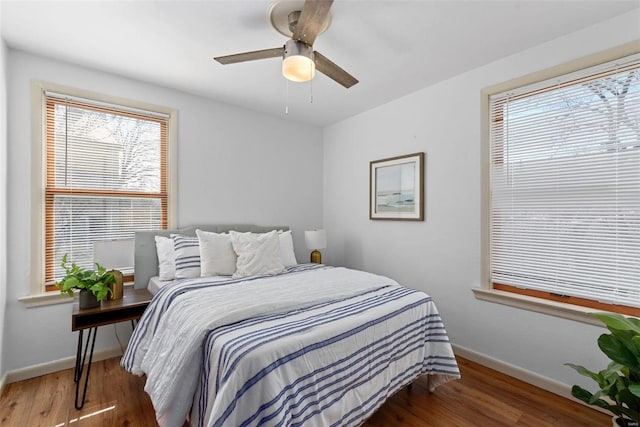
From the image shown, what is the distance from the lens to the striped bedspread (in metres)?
1.22

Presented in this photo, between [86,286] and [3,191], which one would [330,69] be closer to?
[86,286]

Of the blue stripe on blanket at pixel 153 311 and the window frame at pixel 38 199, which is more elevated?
the window frame at pixel 38 199

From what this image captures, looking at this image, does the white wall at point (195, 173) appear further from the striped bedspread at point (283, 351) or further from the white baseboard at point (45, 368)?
the striped bedspread at point (283, 351)

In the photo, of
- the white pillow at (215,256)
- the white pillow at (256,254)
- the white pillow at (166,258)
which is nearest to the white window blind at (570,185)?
the white pillow at (256,254)

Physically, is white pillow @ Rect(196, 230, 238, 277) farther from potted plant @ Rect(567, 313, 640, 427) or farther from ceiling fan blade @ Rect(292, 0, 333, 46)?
potted plant @ Rect(567, 313, 640, 427)

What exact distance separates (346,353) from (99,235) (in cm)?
246

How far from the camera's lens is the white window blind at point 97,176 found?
Result: 94.5 inches

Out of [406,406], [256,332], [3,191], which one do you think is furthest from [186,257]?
[406,406]

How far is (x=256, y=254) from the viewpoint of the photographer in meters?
2.60

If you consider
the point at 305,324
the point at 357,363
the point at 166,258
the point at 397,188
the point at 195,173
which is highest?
the point at 195,173

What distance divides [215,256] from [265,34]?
1.79 meters

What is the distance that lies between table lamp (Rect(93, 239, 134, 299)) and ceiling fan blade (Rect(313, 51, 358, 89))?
2.06m

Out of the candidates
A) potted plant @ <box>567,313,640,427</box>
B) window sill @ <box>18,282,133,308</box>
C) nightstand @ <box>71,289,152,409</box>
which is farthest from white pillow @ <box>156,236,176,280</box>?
potted plant @ <box>567,313,640,427</box>

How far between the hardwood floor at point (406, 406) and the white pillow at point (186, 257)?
866 mm
